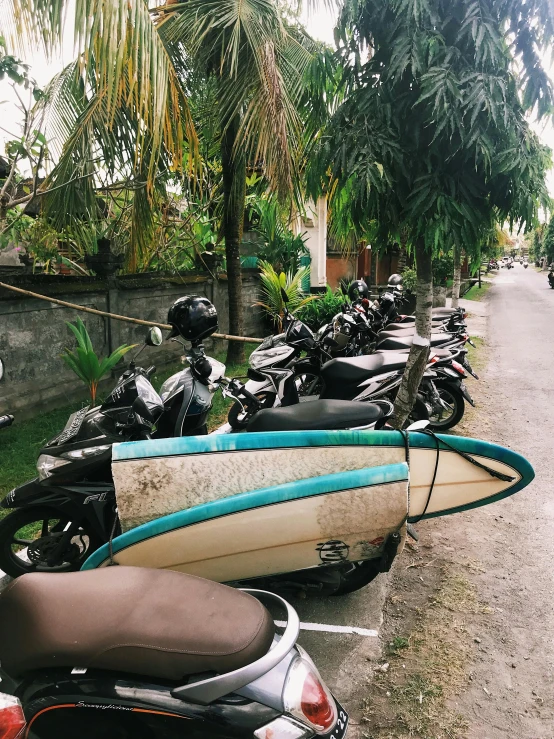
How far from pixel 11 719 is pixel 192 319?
2.56 metres

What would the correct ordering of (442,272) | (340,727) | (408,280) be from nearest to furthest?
(340,727), (408,280), (442,272)

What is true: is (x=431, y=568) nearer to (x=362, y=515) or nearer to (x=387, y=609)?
(x=387, y=609)

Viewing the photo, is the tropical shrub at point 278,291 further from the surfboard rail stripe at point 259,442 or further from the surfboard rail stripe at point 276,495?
the surfboard rail stripe at point 276,495

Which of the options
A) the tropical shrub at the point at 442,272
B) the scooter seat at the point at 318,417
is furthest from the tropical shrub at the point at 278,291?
the scooter seat at the point at 318,417

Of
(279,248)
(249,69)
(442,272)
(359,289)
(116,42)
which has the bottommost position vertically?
(359,289)

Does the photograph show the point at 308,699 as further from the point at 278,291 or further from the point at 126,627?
the point at 278,291

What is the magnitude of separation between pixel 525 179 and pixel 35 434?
4.77m

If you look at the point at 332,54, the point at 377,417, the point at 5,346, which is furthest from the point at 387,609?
the point at 5,346

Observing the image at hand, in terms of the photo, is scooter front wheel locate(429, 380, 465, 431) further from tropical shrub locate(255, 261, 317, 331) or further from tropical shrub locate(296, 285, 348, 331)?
tropical shrub locate(255, 261, 317, 331)

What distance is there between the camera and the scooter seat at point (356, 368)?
489cm

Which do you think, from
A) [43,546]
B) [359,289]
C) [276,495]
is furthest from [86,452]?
[359,289]

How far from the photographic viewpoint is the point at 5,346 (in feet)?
18.6

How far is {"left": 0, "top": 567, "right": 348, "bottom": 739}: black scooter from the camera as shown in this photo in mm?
1433

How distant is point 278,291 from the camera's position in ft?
35.9
